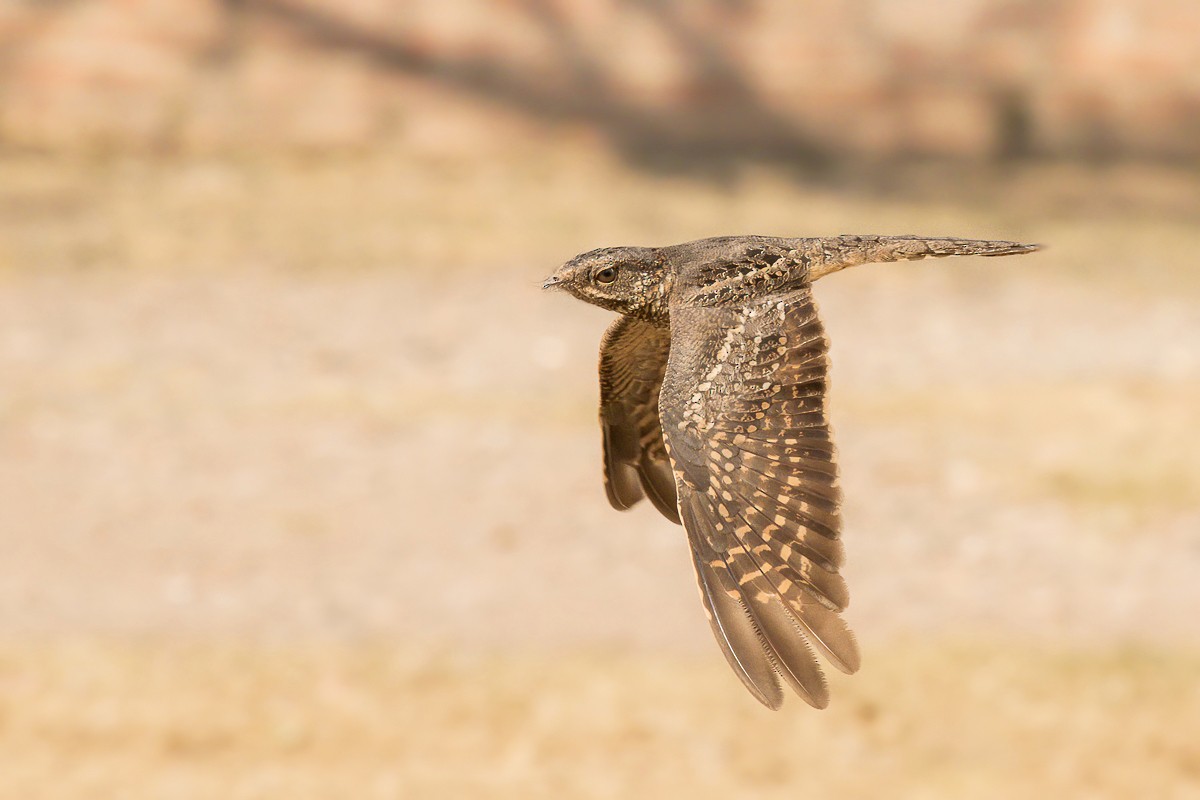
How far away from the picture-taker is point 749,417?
371cm

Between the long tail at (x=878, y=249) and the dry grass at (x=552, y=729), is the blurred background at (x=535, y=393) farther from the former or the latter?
the long tail at (x=878, y=249)

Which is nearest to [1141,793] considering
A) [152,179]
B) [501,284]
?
[501,284]

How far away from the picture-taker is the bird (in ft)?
11.4

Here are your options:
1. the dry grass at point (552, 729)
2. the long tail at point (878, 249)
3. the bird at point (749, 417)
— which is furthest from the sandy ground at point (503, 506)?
the bird at point (749, 417)

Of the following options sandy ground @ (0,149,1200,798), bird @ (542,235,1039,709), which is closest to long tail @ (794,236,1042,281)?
bird @ (542,235,1039,709)

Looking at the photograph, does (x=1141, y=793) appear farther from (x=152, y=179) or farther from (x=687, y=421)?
(x=152, y=179)

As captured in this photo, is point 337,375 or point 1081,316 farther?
point 1081,316

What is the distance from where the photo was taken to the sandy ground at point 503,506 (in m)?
10.5

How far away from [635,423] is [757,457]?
0.75 m

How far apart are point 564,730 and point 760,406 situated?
278 inches

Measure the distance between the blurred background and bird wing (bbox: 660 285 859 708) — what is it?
6.80 m

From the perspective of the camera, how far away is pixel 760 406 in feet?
12.1

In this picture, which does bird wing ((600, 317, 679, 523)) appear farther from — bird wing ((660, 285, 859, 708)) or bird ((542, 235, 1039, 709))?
bird wing ((660, 285, 859, 708))

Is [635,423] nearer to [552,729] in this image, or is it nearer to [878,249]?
[878,249]
